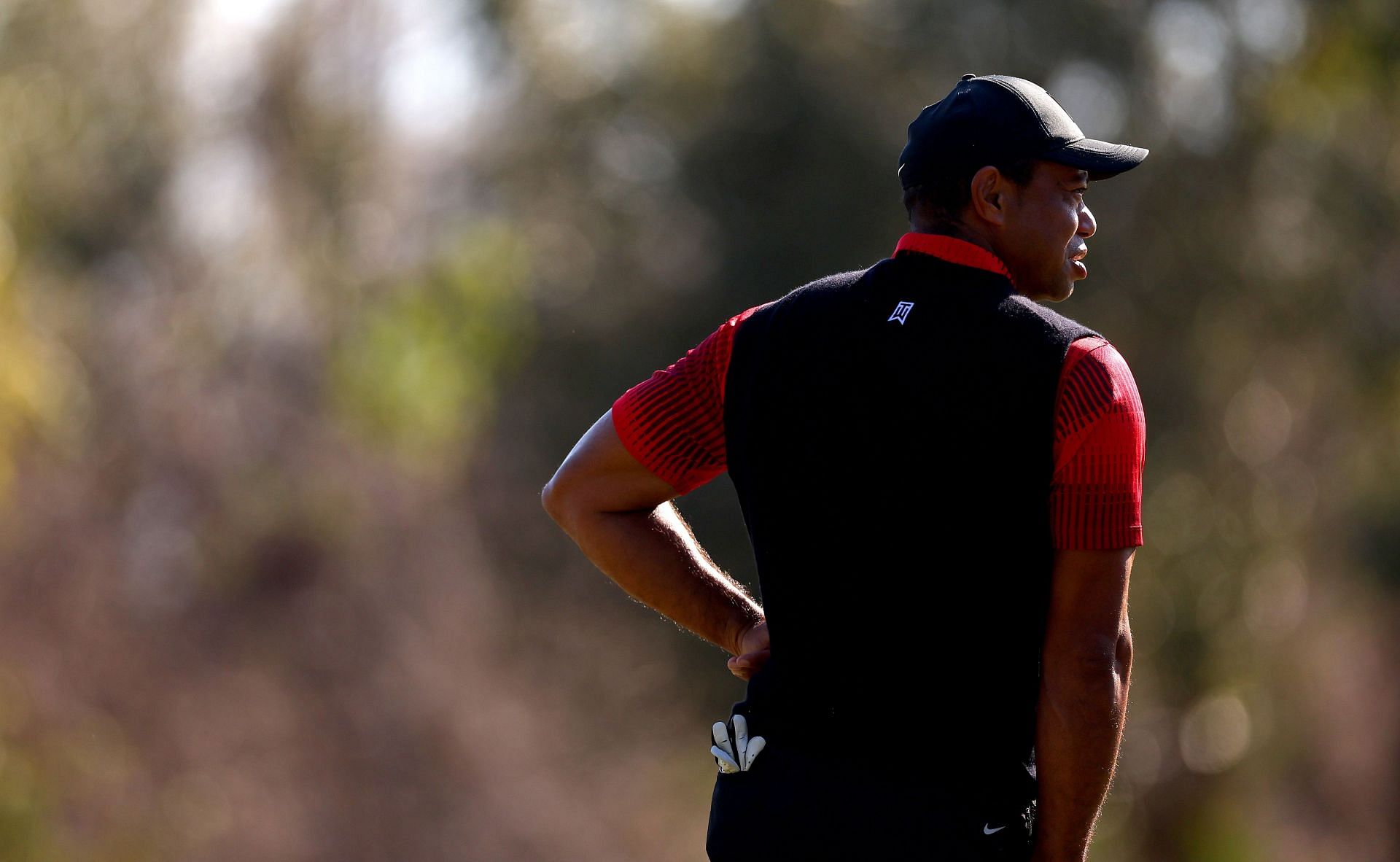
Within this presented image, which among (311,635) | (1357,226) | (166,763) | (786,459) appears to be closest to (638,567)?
(786,459)

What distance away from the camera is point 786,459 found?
237 centimetres

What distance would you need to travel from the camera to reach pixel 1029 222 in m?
2.43

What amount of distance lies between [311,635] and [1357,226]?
35.3ft

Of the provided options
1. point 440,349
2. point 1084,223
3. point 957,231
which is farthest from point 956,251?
point 440,349

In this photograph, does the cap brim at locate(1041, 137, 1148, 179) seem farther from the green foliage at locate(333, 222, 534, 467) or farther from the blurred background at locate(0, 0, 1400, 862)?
the green foliage at locate(333, 222, 534, 467)

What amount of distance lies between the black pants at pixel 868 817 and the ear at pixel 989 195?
79 cm

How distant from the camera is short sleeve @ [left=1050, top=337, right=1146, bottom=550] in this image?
215 centimetres

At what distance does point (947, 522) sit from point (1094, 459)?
0.21m

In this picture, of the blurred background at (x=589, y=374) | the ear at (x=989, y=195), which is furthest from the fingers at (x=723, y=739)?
the blurred background at (x=589, y=374)

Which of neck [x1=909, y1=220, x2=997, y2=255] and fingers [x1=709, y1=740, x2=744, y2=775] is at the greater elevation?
neck [x1=909, y1=220, x2=997, y2=255]

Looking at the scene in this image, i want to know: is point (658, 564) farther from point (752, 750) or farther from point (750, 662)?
point (752, 750)

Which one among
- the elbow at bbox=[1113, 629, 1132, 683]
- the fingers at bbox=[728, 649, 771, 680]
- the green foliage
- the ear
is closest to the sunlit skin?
the ear

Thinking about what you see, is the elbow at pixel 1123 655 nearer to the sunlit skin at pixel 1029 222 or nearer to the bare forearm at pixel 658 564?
the sunlit skin at pixel 1029 222

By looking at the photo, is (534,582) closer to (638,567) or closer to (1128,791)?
(1128,791)
